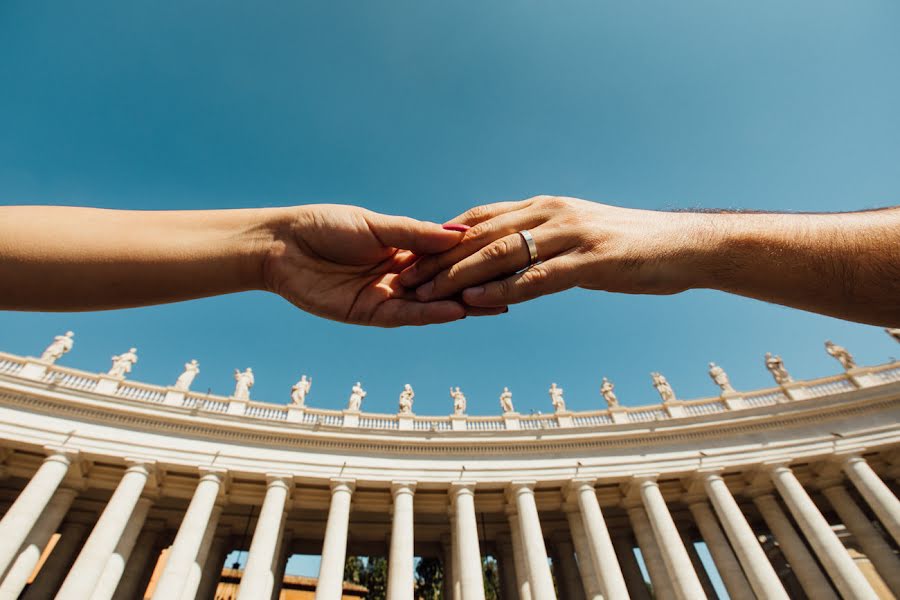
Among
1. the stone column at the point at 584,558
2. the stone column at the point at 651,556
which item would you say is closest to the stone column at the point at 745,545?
the stone column at the point at 651,556

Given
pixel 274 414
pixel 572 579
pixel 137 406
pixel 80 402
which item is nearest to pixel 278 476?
pixel 274 414

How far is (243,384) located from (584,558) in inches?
849

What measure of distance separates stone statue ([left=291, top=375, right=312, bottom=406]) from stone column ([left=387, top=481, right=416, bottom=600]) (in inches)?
303

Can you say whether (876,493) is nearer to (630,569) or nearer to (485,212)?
(630,569)

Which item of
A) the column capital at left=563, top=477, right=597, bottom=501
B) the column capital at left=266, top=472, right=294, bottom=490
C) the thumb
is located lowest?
the thumb

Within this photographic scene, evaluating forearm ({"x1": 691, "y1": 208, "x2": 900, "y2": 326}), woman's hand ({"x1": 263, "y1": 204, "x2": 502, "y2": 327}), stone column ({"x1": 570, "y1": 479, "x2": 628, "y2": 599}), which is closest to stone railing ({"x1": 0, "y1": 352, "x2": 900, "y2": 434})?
stone column ({"x1": 570, "y1": 479, "x2": 628, "y2": 599})

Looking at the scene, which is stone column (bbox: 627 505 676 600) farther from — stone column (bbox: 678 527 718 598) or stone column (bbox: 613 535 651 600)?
stone column (bbox: 678 527 718 598)

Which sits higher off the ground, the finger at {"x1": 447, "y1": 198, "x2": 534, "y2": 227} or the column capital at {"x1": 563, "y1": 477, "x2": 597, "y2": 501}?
the column capital at {"x1": 563, "y1": 477, "x2": 597, "y2": 501}

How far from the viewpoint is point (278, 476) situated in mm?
22312

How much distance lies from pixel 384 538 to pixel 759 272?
98.0 feet

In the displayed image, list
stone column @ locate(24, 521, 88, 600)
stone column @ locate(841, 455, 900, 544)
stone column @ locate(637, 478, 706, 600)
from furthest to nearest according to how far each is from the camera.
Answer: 1. stone column @ locate(841, 455, 900, 544)
2. stone column @ locate(24, 521, 88, 600)
3. stone column @ locate(637, 478, 706, 600)

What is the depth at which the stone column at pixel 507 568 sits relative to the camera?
25797 mm

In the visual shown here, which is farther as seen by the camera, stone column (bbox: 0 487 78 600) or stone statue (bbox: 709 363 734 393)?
stone statue (bbox: 709 363 734 393)

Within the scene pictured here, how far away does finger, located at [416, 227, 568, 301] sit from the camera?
11.7ft
